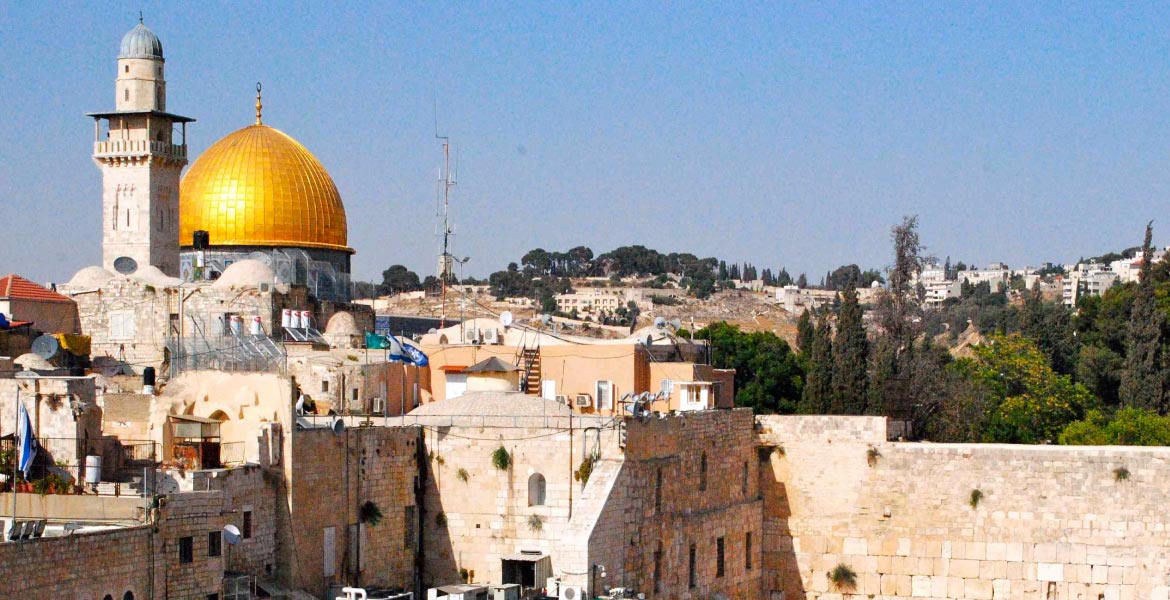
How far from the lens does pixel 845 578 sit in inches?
1284

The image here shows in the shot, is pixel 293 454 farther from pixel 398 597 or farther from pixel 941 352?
pixel 941 352

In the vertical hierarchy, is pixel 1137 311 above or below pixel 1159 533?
above

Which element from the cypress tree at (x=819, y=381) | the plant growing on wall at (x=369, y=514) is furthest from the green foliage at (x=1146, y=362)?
the plant growing on wall at (x=369, y=514)

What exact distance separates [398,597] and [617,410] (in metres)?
8.42

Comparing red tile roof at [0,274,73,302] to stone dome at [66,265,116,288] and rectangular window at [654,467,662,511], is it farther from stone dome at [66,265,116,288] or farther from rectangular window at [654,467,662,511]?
rectangular window at [654,467,662,511]

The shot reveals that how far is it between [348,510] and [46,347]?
30.1ft

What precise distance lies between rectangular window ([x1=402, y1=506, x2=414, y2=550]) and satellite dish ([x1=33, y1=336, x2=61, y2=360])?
8247 millimetres

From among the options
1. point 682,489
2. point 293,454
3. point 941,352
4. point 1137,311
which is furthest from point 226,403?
point 941,352

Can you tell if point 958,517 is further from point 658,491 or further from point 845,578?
point 658,491

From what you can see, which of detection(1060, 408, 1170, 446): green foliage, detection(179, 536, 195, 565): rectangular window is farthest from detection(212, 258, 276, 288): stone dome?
detection(1060, 408, 1170, 446): green foliage

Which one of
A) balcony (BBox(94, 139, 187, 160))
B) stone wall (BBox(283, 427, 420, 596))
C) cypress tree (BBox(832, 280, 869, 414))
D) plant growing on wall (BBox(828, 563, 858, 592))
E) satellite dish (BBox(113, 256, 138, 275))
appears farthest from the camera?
cypress tree (BBox(832, 280, 869, 414))

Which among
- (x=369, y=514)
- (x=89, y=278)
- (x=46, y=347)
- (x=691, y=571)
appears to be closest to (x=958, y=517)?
(x=691, y=571)

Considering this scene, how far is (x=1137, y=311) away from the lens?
46906 mm

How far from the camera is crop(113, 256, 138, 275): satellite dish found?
39.9m
